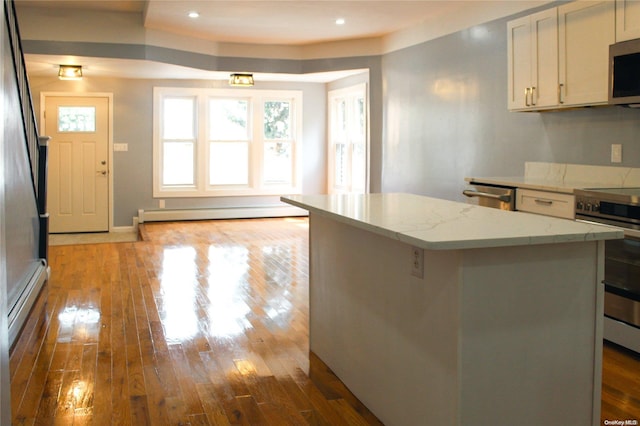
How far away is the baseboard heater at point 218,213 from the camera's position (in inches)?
367

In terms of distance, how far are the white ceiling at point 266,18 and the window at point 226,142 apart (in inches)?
42.4

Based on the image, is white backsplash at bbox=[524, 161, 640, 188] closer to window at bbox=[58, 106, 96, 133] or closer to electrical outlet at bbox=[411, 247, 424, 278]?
electrical outlet at bbox=[411, 247, 424, 278]

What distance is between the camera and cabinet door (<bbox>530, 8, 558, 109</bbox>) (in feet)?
14.3

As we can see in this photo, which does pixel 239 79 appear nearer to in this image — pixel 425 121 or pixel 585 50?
pixel 425 121

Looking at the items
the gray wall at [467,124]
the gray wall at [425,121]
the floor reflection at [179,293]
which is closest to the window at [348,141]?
the gray wall at [425,121]

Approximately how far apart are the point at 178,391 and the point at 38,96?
7033 millimetres

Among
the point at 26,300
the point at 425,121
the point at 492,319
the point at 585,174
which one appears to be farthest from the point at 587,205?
the point at 26,300

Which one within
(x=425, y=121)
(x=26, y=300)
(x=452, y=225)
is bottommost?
(x=26, y=300)

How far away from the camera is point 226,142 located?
390 inches

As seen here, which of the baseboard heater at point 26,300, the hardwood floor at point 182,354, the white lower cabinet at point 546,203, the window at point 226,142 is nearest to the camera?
the hardwood floor at point 182,354

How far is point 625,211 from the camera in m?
3.43

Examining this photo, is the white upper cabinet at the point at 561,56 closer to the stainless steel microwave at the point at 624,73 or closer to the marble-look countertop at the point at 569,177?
the stainless steel microwave at the point at 624,73

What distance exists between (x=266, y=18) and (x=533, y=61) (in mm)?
3264

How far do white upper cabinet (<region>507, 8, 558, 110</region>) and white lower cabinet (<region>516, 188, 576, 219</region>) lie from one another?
70cm
